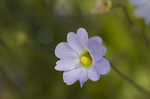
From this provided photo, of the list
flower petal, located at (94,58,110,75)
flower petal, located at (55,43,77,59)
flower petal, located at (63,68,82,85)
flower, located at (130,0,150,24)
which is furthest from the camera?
flower, located at (130,0,150,24)

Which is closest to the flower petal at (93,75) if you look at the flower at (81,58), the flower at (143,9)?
the flower at (81,58)

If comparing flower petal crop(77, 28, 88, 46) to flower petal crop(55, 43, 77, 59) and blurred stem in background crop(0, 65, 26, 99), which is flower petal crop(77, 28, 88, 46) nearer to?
flower petal crop(55, 43, 77, 59)

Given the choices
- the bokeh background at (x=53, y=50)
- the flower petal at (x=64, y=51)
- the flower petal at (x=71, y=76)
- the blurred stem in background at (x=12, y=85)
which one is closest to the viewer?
the flower petal at (x=71, y=76)

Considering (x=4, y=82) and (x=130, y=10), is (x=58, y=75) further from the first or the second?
(x=130, y=10)

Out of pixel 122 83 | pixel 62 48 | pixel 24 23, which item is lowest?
pixel 122 83

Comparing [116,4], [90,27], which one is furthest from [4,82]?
[116,4]

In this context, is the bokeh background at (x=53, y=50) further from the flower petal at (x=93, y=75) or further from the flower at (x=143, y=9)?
the flower petal at (x=93, y=75)

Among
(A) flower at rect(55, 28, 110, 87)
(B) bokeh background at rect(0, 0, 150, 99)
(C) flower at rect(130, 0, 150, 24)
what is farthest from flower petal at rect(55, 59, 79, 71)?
(B) bokeh background at rect(0, 0, 150, 99)
